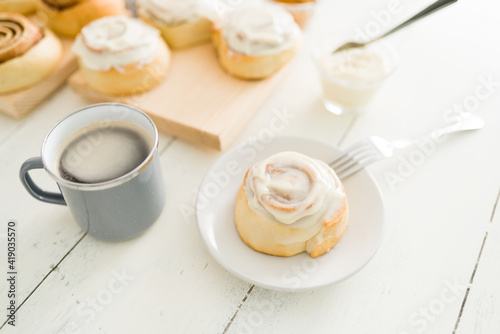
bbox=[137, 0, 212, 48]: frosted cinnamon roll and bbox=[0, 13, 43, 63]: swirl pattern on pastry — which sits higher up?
bbox=[137, 0, 212, 48]: frosted cinnamon roll

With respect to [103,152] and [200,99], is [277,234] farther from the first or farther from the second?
[200,99]

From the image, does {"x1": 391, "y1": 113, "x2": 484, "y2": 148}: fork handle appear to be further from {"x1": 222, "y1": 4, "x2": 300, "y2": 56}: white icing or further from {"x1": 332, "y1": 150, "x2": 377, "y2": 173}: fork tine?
{"x1": 222, "y1": 4, "x2": 300, "y2": 56}: white icing

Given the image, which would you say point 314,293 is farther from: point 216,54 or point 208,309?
point 216,54

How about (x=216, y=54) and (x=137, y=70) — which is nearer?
(x=137, y=70)

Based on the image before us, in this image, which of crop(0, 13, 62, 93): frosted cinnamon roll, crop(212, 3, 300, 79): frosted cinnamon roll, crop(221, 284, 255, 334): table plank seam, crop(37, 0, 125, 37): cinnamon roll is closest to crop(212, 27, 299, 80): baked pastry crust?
crop(212, 3, 300, 79): frosted cinnamon roll

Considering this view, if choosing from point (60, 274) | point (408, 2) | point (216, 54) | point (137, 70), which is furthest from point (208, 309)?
point (408, 2)
